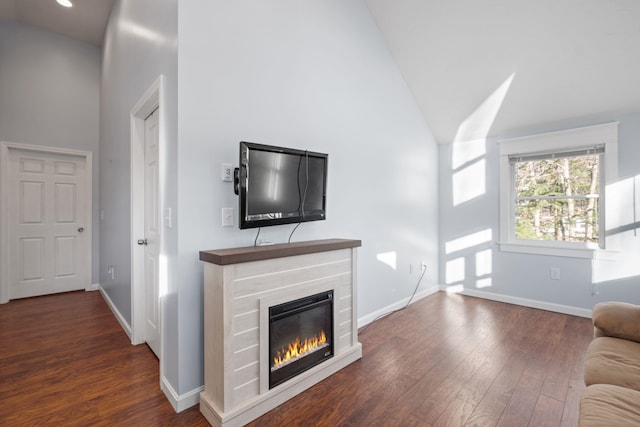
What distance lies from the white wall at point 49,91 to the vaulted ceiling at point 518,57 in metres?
4.37

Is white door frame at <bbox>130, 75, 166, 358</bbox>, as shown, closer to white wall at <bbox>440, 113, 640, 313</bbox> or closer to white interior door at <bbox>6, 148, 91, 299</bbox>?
white interior door at <bbox>6, 148, 91, 299</bbox>

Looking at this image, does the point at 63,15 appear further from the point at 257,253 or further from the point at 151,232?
the point at 257,253

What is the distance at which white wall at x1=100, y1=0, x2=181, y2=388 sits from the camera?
1.86 m

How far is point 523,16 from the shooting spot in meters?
2.67

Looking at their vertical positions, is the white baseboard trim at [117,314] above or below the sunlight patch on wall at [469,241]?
below

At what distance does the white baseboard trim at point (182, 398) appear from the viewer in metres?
1.78

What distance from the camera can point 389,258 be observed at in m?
3.45

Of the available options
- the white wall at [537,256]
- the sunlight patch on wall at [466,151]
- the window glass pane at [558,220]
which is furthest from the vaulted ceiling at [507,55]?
the window glass pane at [558,220]

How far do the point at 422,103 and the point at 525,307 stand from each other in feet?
9.33

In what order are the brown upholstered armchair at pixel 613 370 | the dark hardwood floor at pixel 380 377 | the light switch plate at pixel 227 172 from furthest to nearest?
the light switch plate at pixel 227 172 < the dark hardwood floor at pixel 380 377 < the brown upholstered armchair at pixel 613 370

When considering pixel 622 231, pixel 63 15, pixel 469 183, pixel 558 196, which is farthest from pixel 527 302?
pixel 63 15

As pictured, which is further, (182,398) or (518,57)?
(518,57)

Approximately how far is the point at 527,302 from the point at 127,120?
487 centimetres

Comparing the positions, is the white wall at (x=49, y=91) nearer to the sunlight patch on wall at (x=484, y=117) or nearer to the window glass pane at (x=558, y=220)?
the sunlight patch on wall at (x=484, y=117)
